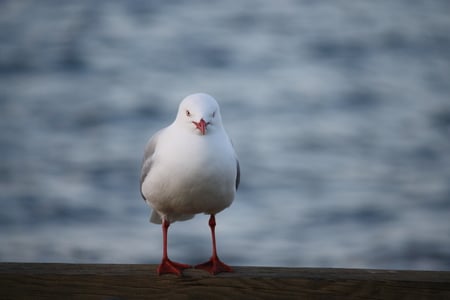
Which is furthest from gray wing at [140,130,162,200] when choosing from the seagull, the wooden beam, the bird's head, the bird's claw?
the wooden beam

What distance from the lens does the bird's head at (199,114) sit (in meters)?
3.49

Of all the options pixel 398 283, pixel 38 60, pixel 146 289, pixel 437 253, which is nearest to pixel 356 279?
pixel 398 283

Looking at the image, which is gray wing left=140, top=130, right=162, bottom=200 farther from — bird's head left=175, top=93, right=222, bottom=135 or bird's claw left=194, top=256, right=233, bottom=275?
bird's claw left=194, top=256, right=233, bottom=275

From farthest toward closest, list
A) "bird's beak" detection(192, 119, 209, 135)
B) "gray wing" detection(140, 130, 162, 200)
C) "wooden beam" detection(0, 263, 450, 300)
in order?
"gray wing" detection(140, 130, 162, 200) < "bird's beak" detection(192, 119, 209, 135) < "wooden beam" detection(0, 263, 450, 300)

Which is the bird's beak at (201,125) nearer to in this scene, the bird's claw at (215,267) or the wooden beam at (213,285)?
the bird's claw at (215,267)

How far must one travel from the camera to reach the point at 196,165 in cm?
349

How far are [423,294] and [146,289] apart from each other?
106 centimetres

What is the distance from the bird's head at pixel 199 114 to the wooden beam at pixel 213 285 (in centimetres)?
73

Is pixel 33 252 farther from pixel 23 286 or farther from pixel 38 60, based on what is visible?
pixel 38 60

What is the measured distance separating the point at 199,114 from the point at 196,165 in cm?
23

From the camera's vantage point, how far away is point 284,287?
3.05 meters

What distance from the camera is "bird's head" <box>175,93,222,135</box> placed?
11.5 feet

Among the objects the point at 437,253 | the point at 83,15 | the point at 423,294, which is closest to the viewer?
the point at 423,294

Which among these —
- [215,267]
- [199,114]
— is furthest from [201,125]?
[215,267]
